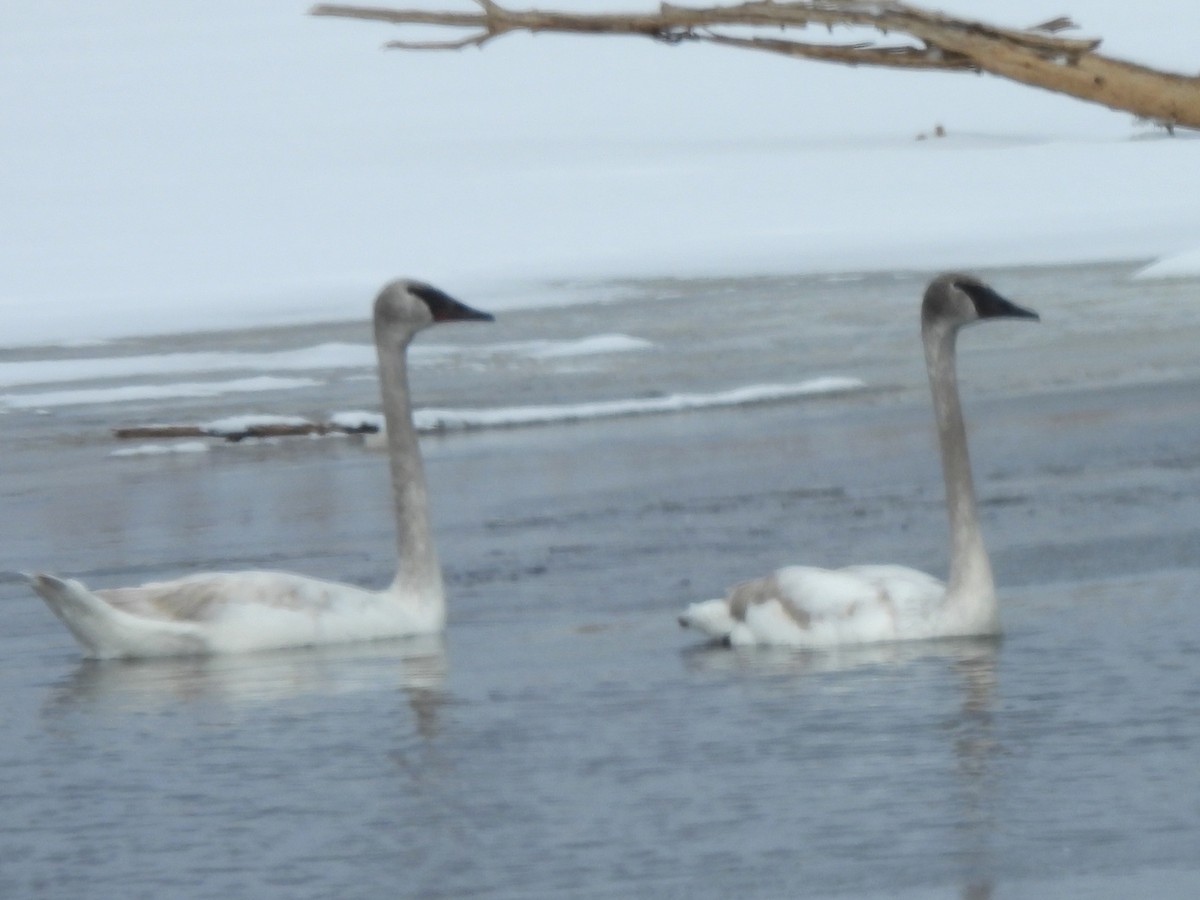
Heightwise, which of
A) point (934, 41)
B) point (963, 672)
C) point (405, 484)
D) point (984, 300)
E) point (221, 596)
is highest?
point (934, 41)

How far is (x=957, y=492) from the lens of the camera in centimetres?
773

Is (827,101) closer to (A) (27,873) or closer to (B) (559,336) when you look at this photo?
(B) (559,336)

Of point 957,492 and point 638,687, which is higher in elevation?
point 957,492

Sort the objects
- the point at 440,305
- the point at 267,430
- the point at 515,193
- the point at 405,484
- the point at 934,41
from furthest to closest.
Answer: the point at 515,193 → the point at 267,430 → the point at 440,305 → the point at 405,484 → the point at 934,41

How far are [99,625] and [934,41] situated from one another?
219 inches

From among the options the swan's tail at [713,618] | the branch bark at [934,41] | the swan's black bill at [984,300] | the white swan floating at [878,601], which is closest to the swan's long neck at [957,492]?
the white swan floating at [878,601]

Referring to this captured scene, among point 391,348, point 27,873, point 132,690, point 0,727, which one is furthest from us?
point 391,348

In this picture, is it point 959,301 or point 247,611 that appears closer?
point 959,301

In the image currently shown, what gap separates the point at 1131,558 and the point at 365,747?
3.18m

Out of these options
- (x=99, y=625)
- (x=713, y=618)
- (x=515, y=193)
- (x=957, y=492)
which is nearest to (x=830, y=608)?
(x=713, y=618)

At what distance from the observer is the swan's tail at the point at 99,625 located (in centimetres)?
784

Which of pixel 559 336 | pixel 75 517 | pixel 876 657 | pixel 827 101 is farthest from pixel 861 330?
pixel 827 101

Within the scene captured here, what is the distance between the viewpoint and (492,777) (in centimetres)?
590

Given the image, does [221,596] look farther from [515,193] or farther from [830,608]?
[515,193]
